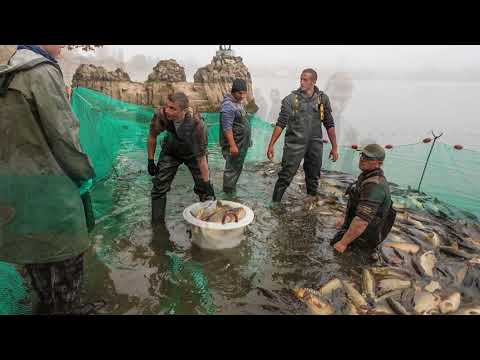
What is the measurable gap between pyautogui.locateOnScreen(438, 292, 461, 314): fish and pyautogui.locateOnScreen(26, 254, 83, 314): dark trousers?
3594mm

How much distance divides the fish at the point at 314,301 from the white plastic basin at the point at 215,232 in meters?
1.02

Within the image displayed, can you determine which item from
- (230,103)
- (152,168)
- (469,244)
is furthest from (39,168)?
(469,244)

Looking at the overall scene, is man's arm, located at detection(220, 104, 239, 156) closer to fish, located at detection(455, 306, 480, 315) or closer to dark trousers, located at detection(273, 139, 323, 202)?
dark trousers, located at detection(273, 139, 323, 202)

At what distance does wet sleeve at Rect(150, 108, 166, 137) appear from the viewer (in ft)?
12.8

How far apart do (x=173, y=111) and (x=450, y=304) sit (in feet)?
12.5

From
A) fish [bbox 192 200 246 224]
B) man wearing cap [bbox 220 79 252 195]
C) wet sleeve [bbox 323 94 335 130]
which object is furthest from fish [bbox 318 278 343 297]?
wet sleeve [bbox 323 94 335 130]

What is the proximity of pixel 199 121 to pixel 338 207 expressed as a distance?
3155 mm

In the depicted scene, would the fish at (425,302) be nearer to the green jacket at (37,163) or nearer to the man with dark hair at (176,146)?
the man with dark hair at (176,146)

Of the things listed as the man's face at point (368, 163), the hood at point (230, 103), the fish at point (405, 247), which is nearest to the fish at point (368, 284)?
the fish at point (405, 247)

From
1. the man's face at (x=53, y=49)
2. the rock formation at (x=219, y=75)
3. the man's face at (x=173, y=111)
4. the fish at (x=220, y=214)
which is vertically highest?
the rock formation at (x=219, y=75)

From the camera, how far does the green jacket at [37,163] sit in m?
2.09

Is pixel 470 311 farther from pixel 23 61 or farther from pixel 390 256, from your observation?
pixel 23 61

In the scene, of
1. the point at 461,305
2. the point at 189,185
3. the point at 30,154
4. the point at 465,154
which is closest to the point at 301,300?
the point at 461,305

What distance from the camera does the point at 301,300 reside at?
3.08 m
